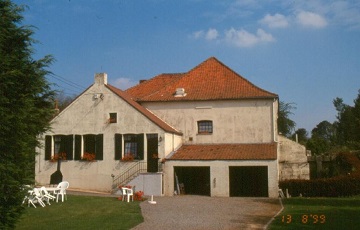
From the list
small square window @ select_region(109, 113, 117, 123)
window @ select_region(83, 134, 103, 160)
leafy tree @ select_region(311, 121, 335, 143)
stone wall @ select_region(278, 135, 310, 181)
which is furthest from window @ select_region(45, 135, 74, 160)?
leafy tree @ select_region(311, 121, 335, 143)

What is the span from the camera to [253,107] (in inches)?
1217

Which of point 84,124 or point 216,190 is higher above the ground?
point 84,124

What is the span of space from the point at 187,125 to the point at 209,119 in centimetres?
187

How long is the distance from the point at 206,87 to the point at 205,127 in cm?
350

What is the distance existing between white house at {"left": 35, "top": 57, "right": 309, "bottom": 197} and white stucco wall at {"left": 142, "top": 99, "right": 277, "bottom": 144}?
0.08 metres

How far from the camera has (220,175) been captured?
2681 centimetres

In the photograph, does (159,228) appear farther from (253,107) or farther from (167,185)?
(253,107)

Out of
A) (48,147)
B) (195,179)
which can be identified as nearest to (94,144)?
(48,147)

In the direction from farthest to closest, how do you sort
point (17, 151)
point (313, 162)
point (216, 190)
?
point (313, 162), point (216, 190), point (17, 151)

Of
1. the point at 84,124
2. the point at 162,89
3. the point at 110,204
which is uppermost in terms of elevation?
the point at 162,89

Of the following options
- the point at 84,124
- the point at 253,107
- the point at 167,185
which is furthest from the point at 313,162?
the point at 84,124

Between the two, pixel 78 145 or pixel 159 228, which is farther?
pixel 78 145

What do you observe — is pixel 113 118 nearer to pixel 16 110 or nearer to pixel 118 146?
pixel 118 146

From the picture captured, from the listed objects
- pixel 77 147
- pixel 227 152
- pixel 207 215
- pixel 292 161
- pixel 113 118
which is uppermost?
pixel 113 118
